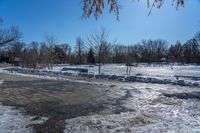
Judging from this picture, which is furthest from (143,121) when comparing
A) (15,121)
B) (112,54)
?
(112,54)

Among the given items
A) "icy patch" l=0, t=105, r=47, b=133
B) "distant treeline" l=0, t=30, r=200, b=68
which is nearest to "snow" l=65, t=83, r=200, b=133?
"icy patch" l=0, t=105, r=47, b=133

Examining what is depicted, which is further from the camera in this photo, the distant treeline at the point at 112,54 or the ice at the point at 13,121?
the distant treeline at the point at 112,54

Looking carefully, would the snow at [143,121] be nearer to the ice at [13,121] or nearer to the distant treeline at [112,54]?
the ice at [13,121]

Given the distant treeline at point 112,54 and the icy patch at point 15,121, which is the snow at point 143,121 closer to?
the icy patch at point 15,121

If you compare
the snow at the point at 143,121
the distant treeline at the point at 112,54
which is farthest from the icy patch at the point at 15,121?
the distant treeline at the point at 112,54

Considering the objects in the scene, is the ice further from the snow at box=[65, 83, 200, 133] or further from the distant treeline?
the distant treeline

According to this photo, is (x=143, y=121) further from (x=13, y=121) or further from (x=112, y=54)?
(x=112, y=54)

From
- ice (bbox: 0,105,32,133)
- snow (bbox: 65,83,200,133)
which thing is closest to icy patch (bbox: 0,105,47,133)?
ice (bbox: 0,105,32,133)

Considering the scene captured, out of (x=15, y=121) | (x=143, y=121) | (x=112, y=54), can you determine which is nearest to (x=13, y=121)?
(x=15, y=121)

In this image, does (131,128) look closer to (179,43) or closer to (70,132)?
(70,132)

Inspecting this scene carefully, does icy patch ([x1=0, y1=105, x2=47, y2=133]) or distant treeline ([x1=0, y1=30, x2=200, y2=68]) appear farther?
distant treeline ([x1=0, y1=30, x2=200, y2=68])

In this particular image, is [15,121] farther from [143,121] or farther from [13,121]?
[143,121]

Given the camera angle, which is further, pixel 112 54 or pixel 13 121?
pixel 112 54

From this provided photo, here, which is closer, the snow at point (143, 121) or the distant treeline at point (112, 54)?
the snow at point (143, 121)
